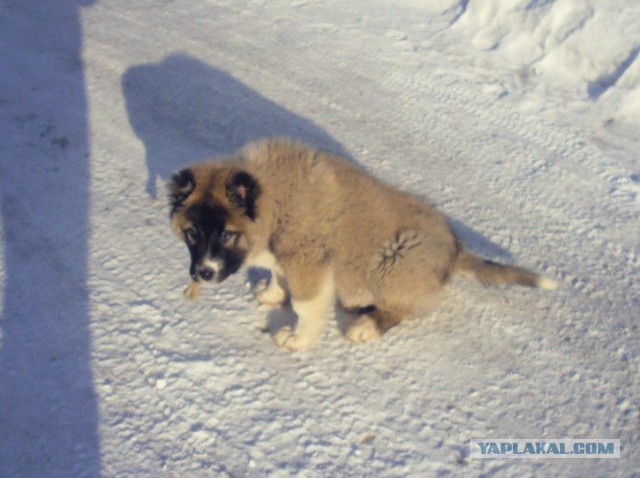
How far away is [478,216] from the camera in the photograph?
5.09 m

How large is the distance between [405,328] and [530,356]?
877 mm

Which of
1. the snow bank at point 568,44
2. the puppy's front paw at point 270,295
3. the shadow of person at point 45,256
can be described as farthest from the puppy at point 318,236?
the snow bank at point 568,44

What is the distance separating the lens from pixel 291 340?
4137 mm

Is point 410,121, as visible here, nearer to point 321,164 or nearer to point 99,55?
point 321,164

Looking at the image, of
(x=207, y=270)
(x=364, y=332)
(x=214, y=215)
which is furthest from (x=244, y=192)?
(x=364, y=332)

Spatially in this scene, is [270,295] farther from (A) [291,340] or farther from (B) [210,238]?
(B) [210,238]

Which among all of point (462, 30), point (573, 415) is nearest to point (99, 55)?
point (462, 30)

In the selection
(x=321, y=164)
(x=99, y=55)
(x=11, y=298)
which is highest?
(x=321, y=164)

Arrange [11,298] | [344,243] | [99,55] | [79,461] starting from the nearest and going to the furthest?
[79,461] < [344,243] < [11,298] < [99,55]

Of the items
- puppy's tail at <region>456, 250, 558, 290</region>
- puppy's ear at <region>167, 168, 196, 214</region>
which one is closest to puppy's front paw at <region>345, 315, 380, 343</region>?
puppy's tail at <region>456, 250, 558, 290</region>

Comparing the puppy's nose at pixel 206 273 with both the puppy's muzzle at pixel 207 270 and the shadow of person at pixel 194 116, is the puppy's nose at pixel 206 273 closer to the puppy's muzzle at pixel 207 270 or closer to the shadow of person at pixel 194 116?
the puppy's muzzle at pixel 207 270

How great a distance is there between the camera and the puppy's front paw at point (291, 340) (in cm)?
413

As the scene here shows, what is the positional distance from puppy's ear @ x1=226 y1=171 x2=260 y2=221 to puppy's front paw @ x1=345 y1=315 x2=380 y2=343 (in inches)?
43.4

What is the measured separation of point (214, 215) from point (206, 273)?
1.20 ft
